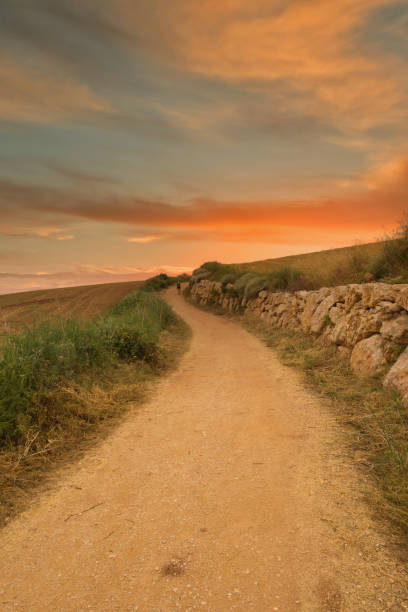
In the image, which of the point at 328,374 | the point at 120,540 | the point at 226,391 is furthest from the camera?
the point at 328,374

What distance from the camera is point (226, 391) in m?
7.18

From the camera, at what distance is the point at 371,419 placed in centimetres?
522

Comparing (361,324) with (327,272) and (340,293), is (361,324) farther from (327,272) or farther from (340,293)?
(327,272)

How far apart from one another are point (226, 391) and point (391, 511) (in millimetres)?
4122

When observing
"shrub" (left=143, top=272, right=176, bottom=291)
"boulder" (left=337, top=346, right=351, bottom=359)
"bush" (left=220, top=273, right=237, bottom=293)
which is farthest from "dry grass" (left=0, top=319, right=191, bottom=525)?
"shrub" (left=143, top=272, right=176, bottom=291)

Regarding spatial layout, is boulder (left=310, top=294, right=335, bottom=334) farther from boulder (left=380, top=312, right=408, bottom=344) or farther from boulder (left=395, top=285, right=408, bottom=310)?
boulder (left=380, top=312, right=408, bottom=344)

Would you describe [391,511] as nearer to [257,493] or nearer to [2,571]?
[257,493]

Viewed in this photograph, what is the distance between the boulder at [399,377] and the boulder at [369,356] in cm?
59

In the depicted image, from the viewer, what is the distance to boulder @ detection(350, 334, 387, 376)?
262 inches

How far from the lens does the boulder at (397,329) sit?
253 inches

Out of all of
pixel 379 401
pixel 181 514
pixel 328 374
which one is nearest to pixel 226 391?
pixel 328 374

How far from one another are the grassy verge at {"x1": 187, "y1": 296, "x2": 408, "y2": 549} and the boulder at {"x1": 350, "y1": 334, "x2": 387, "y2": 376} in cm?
19

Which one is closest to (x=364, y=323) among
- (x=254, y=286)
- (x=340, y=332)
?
(x=340, y=332)

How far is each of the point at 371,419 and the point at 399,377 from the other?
0.94 m
